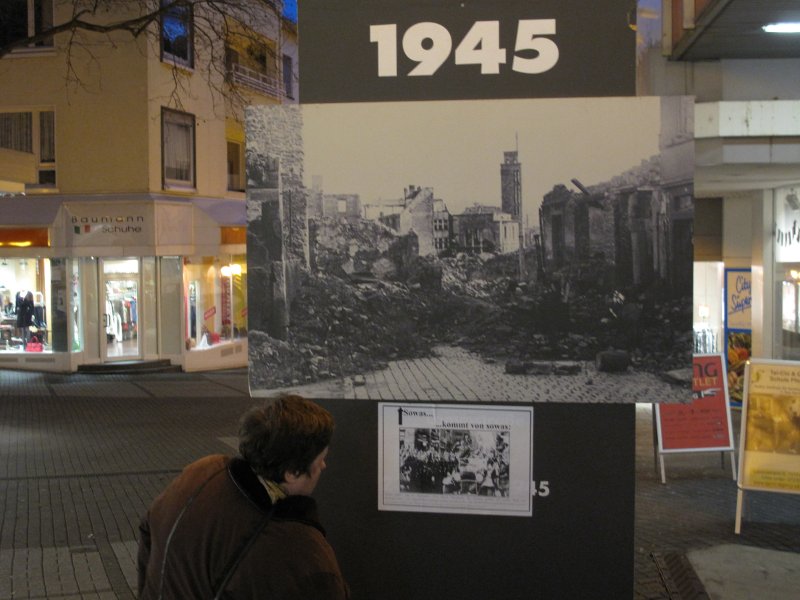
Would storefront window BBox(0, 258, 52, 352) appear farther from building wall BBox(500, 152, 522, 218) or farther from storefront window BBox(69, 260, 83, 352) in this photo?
building wall BBox(500, 152, 522, 218)

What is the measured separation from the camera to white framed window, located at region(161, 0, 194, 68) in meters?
22.6

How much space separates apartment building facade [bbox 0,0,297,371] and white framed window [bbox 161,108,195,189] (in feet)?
0.12

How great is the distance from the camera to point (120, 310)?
23.0 metres

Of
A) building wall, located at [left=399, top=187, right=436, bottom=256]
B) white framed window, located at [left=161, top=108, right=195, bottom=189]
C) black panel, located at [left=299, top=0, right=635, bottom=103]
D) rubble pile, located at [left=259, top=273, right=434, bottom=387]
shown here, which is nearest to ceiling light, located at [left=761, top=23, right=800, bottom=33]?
black panel, located at [left=299, top=0, right=635, bottom=103]

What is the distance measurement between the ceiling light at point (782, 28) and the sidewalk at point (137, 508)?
13.9ft

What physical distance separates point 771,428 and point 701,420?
181cm

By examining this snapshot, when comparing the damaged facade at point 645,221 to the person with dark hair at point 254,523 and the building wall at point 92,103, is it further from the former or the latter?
the building wall at point 92,103

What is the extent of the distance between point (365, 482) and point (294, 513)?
2.61ft

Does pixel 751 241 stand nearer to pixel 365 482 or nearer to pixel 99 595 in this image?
pixel 99 595

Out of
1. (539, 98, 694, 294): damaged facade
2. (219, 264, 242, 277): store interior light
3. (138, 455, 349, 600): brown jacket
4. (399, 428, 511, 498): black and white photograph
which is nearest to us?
(138, 455, 349, 600): brown jacket

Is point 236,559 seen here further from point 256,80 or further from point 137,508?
point 256,80

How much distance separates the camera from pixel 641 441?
37.3 feet

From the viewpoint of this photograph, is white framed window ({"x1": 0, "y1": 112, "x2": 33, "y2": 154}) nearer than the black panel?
No

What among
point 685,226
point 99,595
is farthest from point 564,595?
point 99,595
